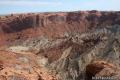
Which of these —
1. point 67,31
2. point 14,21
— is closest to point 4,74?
point 67,31

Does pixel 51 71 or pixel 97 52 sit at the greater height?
Answer: pixel 97 52

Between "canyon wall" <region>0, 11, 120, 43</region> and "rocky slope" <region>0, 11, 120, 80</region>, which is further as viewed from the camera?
"canyon wall" <region>0, 11, 120, 43</region>

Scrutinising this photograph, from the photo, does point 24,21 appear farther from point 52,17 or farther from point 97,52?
point 97,52

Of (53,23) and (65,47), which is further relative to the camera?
(53,23)

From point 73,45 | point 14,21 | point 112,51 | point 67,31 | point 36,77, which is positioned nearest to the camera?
point 36,77

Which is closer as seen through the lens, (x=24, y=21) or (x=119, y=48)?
(x=119, y=48)

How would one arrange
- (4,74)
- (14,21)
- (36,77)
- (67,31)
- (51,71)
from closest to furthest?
(4,74) → (36,77) → (51,71) → (67,31) → (14,21)

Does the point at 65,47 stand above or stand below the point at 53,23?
above
